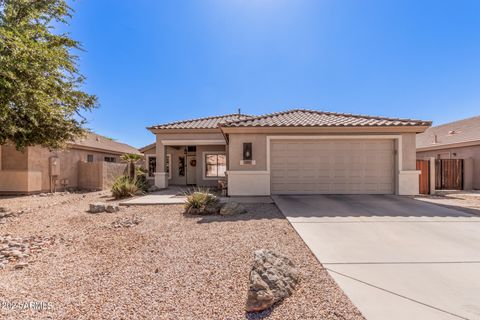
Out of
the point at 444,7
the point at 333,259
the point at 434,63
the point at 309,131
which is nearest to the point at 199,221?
the point at 333,259

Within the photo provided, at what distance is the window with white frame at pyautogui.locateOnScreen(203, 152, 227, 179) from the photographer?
15750mm

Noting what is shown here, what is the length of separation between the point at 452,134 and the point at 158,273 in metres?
22.2

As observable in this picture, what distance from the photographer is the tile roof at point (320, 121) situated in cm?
923

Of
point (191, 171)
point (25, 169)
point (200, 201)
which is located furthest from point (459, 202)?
point (25, 169)

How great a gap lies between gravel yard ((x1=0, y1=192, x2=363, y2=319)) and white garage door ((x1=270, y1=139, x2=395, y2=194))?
3.83 m

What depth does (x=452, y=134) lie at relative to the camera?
16.6m

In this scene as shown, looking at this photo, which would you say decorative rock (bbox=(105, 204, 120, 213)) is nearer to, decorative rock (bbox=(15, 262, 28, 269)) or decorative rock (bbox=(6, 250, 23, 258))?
decorative rock (bbox=(6, 250, 23, 258))

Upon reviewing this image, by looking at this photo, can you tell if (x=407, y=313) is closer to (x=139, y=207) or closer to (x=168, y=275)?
(x=168, y=275)

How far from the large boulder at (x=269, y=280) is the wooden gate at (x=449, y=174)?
15.6m

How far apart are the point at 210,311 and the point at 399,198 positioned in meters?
9.17

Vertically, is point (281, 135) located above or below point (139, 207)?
above

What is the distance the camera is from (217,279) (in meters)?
3.04

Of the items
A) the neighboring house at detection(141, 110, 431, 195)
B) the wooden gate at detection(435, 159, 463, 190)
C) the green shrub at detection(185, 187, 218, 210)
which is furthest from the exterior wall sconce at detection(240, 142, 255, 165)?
the wooden gate at detection(435, 159, 463, 190)


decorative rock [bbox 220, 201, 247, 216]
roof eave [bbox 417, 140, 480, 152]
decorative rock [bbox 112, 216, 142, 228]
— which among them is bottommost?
decorative rock [bbox 112, 216, 142, 228]
